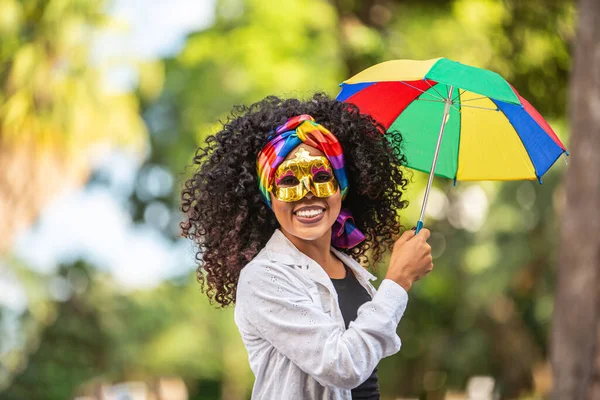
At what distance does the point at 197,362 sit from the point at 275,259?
19472 mm

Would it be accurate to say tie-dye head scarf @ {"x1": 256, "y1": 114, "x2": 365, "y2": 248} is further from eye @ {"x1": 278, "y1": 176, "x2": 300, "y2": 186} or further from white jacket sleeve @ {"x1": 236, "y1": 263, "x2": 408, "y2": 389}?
white jacket sleeve @ {"x1": 236, "y1": 263, "x2": 408, "y2": 389}

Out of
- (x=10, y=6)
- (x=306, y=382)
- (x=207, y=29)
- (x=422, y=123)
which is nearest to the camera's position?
(x=306, y=382)

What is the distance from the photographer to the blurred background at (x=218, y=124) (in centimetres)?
1243

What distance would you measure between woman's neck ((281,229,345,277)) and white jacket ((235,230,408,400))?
0.05 meters

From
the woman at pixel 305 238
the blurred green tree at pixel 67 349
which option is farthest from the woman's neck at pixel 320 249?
the blurred green tree at pixel 67 349

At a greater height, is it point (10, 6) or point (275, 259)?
point (10, 6)

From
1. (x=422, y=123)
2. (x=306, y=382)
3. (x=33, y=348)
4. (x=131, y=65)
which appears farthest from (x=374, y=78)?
(x=33, y=348)

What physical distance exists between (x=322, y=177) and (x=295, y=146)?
0.12 m

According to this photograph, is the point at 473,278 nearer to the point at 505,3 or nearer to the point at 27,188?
the point at 505,3

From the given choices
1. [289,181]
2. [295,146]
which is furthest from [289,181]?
[295,146]

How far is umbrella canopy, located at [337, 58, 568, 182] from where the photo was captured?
3.47m

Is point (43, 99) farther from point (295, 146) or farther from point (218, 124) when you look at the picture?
point (295, 146)

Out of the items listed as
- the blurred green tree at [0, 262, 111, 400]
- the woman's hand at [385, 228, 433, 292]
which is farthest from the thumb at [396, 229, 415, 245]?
the blurred green tree at [0, 262, 111, 400]

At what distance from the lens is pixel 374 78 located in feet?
9.81
